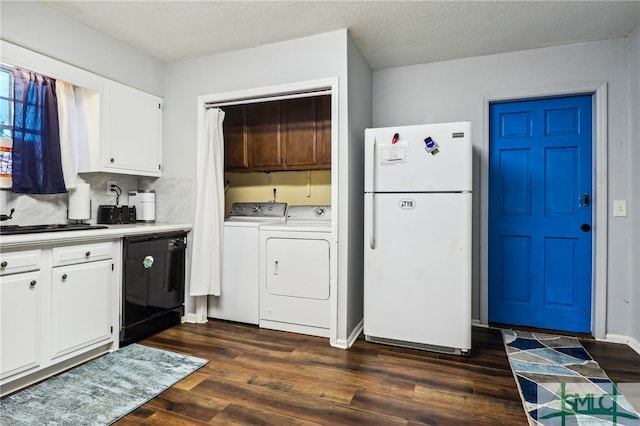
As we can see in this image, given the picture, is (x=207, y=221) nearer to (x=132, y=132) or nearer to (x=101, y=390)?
(x=132, y=132)

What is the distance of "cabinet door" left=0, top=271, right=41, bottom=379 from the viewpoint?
6.26 feet

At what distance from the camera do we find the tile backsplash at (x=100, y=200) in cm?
253

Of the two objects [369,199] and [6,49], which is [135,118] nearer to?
[6,49]

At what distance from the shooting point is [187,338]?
2863mm

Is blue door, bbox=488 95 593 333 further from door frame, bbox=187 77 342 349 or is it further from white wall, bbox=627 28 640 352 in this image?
door frame, bbox=187 77 342 349

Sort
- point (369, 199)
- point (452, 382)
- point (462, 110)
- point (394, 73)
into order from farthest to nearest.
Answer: point (394, 73) → point (462, 110) → point (369, 199) → point (452, 382)

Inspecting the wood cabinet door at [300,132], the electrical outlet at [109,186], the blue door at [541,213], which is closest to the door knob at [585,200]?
the blue door at [541,213]

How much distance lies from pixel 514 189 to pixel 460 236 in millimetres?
1070

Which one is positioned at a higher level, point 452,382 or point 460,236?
point 460,236

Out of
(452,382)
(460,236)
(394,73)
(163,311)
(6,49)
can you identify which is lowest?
(452,382)

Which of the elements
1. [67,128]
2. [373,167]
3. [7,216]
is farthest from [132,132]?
[373,167]

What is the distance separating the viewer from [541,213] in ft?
10.2

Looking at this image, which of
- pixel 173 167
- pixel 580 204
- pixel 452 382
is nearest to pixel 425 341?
pixel 452 382

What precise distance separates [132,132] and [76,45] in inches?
29.4
